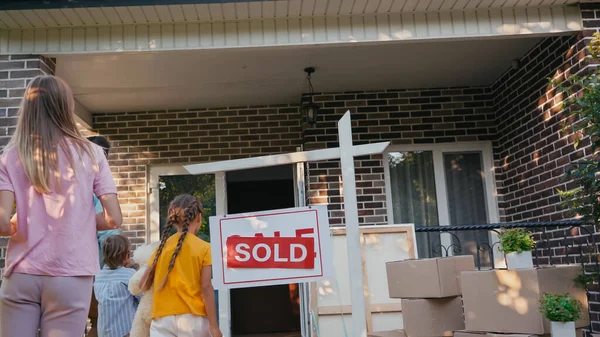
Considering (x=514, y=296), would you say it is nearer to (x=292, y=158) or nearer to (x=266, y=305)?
(x=292, y=158)

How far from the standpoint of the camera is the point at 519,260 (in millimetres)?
3627

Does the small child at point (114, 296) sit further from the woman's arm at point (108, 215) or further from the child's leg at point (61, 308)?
the child's leg at point (61, 308)

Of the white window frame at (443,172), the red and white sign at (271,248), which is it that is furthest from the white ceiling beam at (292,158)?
the white window frame at (443,172)

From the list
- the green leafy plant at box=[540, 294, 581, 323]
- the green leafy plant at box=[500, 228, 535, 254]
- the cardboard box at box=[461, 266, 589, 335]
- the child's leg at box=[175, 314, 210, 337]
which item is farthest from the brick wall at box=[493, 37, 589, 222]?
the child's leg at box=[175, 314, 210, 337]

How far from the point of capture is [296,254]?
2607 mm

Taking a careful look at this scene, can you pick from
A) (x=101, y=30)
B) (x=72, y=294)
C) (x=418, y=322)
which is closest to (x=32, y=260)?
(x=72, y=294)

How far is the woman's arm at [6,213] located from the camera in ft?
5.65

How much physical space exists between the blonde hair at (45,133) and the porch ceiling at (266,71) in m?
3.01

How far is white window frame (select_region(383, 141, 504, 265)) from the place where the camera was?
653cm

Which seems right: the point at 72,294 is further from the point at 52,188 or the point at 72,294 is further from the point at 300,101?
the point at 300,101

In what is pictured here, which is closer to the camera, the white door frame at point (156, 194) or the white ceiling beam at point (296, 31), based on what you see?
the white ceiling beam at point (296, 31)

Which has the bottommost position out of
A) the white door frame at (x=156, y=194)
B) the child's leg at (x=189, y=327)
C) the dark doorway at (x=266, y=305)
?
the dark doorway at (x=266, y=305)

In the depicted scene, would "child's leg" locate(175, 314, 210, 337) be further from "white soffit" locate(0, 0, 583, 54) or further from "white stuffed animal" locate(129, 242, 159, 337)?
"white soffit" locate(0, 0, 583, 54)

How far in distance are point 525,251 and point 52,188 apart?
9.42ft
